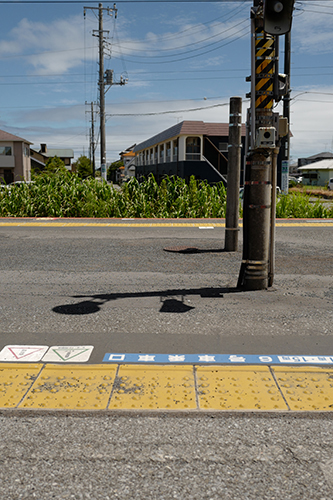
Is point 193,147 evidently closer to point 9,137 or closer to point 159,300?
point 9,137

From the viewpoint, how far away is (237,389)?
12.1ft

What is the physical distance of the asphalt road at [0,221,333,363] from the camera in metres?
4.73

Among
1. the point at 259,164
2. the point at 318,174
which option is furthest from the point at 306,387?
the point at 318,174

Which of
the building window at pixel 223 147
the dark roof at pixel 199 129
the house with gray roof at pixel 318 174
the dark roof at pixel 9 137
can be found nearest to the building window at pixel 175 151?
the dark roof at pixel 199 129

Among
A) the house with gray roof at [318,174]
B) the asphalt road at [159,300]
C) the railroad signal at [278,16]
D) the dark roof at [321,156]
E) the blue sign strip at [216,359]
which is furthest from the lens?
the dark roof at [321,156]

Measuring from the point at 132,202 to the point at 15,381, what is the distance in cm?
1360

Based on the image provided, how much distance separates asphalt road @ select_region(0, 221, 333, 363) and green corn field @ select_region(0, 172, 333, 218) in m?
6.39

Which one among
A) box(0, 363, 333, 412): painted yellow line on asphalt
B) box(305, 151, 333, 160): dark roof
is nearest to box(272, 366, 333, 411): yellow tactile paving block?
box(0, 363, 333, 412): painted yellow line on asphalt

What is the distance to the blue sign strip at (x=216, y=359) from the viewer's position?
13.8 ft

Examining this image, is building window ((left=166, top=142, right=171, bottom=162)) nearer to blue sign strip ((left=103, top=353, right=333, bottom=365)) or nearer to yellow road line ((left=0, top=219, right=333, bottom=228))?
yellow road line ((left=0, top=219, right=333, bottom=228))

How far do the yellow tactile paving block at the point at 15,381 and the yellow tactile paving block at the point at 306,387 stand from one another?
6.56 feet

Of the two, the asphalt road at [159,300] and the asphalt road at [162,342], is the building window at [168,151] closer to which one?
the asphalt road at [159,300]

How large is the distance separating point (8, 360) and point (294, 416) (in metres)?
2.50

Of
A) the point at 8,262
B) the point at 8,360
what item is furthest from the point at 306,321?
the point at 8,262
